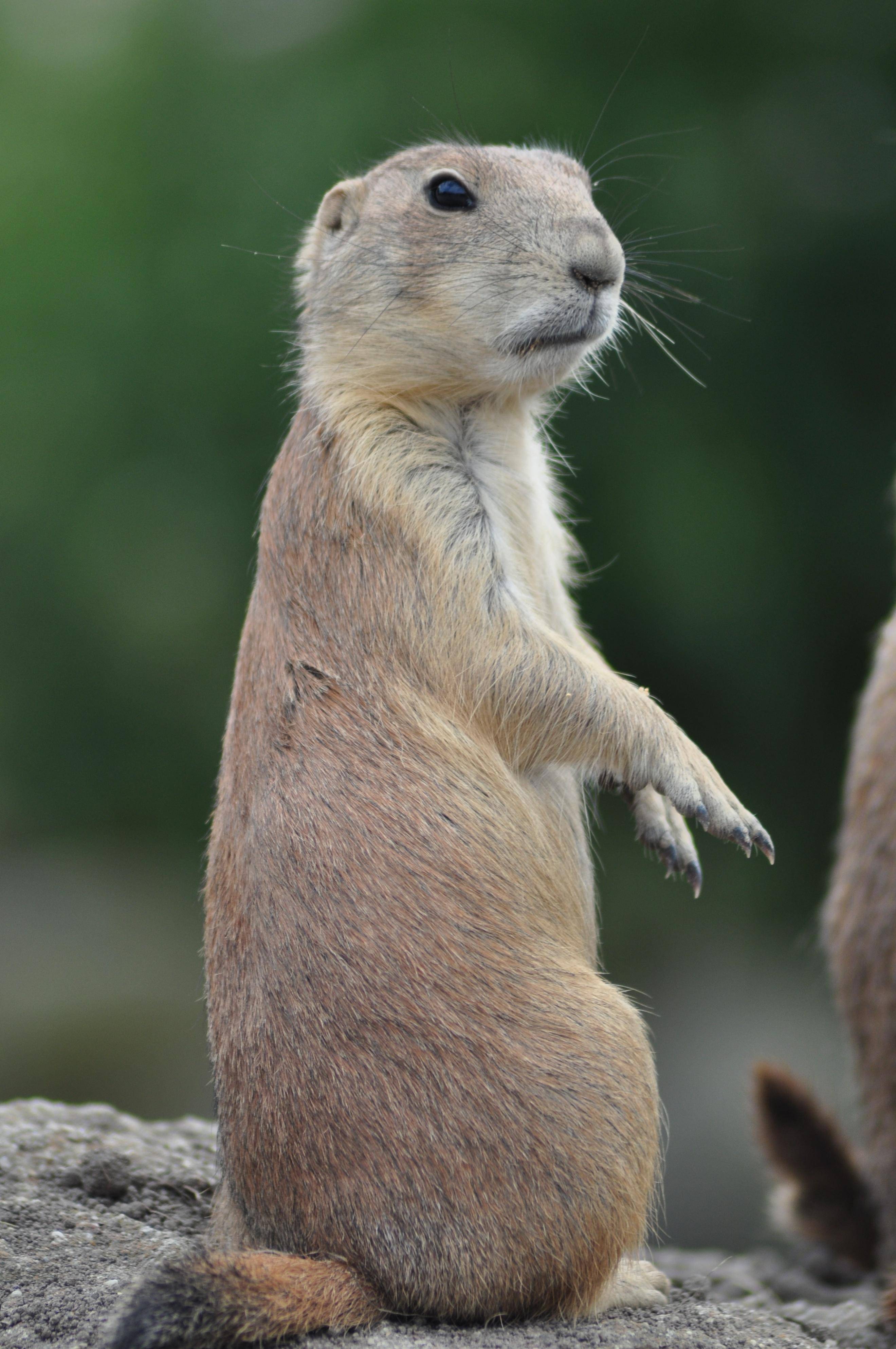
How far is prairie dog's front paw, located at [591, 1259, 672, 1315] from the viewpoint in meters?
3.10

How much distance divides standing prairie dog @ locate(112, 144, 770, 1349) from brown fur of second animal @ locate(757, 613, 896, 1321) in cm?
190

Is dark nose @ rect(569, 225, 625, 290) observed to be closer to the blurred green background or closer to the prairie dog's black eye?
the prairie dog's black eye

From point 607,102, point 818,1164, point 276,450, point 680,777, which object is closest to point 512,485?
point 680,777

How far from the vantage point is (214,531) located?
10766 mm

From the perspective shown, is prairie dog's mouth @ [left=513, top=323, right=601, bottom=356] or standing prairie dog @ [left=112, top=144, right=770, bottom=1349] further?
prairie dog's mouth @ [left=513, top=323, right=601, bottom=356]

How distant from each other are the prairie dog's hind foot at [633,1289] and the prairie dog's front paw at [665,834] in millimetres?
976

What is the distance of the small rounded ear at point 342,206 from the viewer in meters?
3.72

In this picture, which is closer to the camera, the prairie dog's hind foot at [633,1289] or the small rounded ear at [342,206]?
the prairie dog's hind foot at [633,1289]

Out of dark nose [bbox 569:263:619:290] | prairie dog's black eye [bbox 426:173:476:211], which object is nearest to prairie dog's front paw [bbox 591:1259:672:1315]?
dark nose [bbox 569:263:619:290]

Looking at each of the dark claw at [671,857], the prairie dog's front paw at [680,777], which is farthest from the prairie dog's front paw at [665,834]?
the prairie dog's front paw at [680,777]

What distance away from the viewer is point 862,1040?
5250 mm

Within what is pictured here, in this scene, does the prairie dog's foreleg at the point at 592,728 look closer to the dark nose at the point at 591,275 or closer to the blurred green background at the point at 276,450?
the dark nose at the point at 591,275

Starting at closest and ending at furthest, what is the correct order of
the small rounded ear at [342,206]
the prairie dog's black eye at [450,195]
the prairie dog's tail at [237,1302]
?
the prairie dog's tail at [237,1302]
the prairie dog's black eye at [450,195]
the small rounded ear at [342,206]

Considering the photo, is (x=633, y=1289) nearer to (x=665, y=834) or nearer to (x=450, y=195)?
(x=665, y=834)
